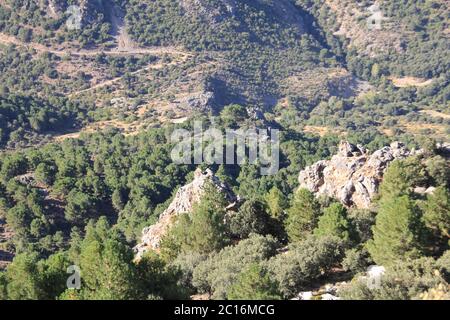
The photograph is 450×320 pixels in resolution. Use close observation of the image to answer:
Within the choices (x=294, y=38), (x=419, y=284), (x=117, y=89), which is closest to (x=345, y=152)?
(x=419, y=284)

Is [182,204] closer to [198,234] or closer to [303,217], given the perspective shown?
[198,234]

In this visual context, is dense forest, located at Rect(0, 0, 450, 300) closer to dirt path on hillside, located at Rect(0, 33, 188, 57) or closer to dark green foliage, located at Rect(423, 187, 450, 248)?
dark green foliage, located at Rect(423, 187, 450, 248)

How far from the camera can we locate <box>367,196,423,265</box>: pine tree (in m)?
30.2

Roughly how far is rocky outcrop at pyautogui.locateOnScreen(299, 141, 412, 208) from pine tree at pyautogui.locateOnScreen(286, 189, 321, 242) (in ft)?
24.7

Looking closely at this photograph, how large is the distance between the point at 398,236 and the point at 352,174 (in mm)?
19410

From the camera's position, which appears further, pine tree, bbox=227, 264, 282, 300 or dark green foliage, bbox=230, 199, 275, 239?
dark green foliage, bbox=230, 199, 275, 239

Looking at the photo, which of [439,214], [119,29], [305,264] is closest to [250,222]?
[305,264]

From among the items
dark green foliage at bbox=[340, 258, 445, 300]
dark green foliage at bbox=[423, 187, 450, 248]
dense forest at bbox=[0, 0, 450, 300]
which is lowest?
dense forest at bbox=[0, 0, 450, 300]

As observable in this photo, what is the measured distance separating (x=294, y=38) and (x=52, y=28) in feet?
244

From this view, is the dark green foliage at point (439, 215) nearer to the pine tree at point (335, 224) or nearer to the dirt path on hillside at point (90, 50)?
the pine tree at point (335, 224)

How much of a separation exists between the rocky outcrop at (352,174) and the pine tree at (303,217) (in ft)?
24.7

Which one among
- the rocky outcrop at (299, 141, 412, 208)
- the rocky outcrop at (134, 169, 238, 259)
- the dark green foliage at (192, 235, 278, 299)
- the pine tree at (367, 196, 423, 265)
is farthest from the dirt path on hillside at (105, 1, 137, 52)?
the pine tree at (367, 196, 423, 265)

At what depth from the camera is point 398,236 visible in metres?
30.5
